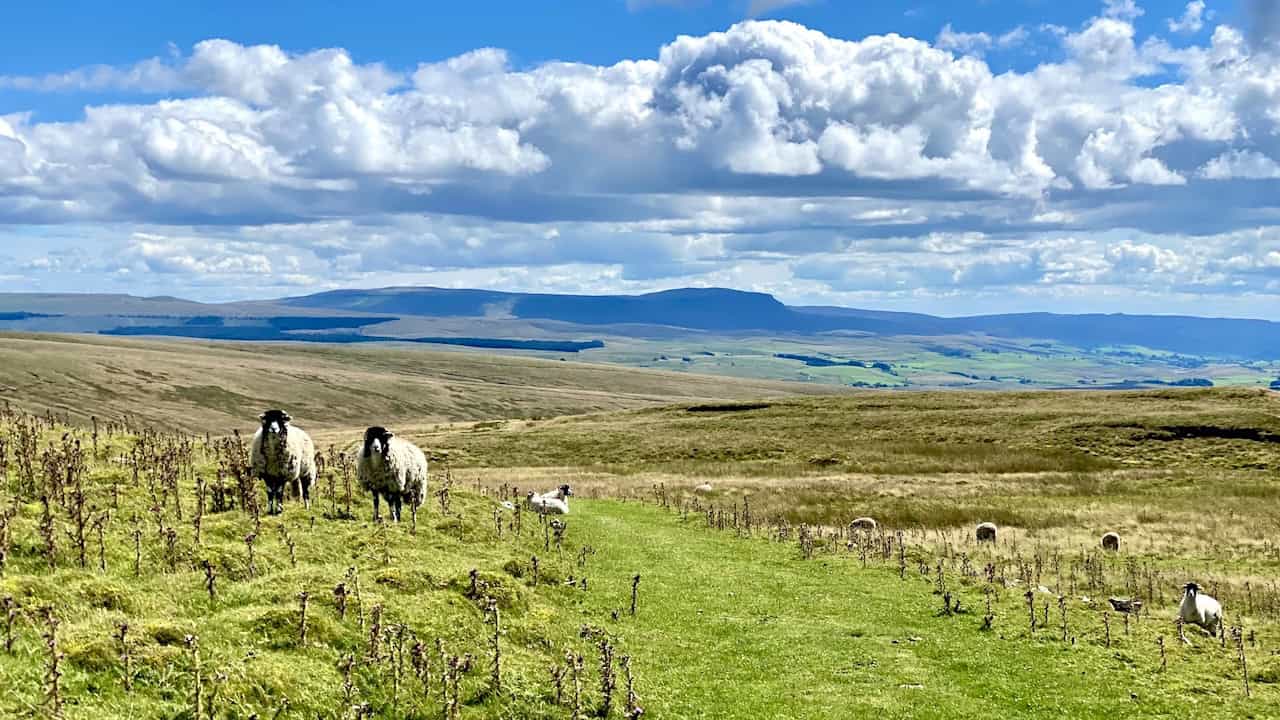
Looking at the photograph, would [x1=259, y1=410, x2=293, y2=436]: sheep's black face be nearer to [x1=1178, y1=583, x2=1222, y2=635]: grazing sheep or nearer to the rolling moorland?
the rolling moorland

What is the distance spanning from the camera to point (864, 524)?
129ft

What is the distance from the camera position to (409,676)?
534 inches

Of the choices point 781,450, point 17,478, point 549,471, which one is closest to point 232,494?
point 17,478

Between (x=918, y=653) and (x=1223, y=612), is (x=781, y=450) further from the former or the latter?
(x=918, y=653)

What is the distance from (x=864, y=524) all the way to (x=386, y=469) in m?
21.3

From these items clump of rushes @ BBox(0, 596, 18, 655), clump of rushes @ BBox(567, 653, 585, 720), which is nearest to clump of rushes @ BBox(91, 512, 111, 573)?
clump of rushes @ BBox(0, 596, 18, 655)

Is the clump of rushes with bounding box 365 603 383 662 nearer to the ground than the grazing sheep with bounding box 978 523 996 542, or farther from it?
farther from it

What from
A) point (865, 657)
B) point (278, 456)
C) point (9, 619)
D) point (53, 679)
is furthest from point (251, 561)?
point (865, 657)

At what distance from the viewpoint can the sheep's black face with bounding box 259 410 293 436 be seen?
84.6 feet

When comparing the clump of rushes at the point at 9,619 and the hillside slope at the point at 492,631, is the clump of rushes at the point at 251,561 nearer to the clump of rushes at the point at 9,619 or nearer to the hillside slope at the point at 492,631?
the hillside slope at the point at 492,631

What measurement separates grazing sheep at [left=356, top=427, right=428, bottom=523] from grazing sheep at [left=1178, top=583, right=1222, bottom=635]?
20.0 metres

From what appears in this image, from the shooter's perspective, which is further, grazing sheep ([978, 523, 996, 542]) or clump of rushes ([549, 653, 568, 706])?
grazing sheep ([978, 523, 996, 542])

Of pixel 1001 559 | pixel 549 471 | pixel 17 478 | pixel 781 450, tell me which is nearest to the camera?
pixel 17 478

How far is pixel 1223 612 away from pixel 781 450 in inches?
1920
